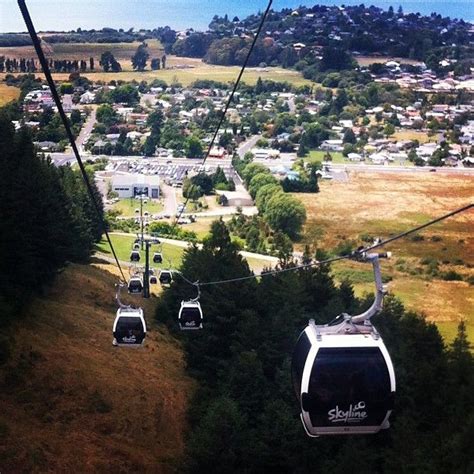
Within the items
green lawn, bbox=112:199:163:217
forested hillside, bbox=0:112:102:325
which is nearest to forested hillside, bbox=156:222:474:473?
forested hillside, bbox=0:112:102:325

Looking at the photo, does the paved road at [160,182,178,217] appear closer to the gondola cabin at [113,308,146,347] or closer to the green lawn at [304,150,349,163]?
the green lawn at [304,150,349,163]

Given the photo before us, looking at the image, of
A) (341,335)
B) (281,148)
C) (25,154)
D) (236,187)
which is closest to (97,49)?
(281,148)

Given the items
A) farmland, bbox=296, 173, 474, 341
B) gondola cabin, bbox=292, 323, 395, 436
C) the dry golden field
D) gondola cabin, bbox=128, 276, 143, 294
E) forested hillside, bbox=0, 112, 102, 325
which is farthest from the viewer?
the dry golden field

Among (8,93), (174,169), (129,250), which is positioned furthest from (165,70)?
(129,250)

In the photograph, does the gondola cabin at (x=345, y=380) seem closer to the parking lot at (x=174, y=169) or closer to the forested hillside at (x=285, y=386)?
the forested hillside at (x=285, y=386)

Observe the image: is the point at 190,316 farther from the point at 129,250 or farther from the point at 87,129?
the point at 87,129

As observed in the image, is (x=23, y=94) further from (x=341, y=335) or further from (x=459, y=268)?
(x=341, y=335)
